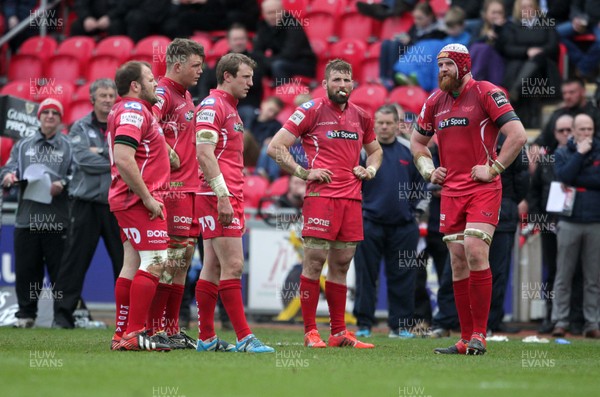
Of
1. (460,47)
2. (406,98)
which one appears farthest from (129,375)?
(406,98)

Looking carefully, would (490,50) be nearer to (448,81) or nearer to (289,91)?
(289,91)

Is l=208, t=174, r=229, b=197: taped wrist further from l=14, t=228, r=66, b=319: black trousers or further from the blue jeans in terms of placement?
the blue jeans

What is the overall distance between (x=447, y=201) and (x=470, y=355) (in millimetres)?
1353

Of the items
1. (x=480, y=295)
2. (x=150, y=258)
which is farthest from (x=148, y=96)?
(x=480, y=295)

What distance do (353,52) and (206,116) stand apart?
34.8ft

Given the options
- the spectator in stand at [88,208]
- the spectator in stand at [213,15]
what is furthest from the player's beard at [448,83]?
the spectator in stand at [213,15]

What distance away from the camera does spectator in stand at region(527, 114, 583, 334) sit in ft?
45.7

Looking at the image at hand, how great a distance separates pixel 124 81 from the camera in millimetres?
9172

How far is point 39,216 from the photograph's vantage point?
530 inches

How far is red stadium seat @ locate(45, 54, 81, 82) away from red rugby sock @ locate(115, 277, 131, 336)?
13467 mm

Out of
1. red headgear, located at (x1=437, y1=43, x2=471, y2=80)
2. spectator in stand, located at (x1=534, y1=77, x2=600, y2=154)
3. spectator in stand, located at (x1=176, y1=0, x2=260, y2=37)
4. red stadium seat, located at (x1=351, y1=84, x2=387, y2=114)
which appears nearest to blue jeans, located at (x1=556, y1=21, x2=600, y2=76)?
spectator in stand, located at (x1=534, y1=77, x2=600, y2=154)

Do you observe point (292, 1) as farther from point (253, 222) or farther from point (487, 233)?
point (487, 233)

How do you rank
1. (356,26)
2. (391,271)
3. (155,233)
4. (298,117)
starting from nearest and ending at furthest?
(155,233)
(298,117)
(391,271)
(356,26)

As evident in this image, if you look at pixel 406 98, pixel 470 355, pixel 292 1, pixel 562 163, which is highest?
pixel 292 1
